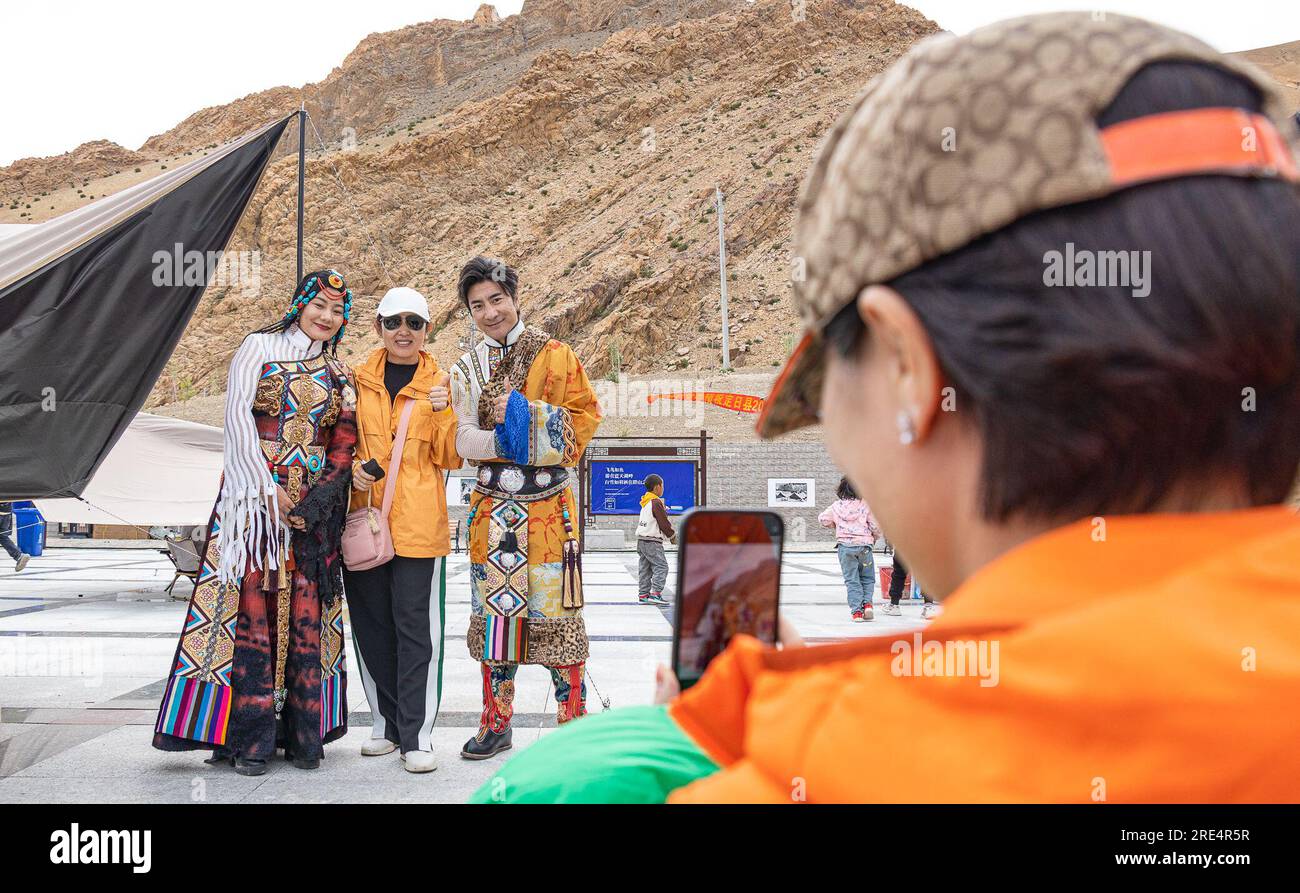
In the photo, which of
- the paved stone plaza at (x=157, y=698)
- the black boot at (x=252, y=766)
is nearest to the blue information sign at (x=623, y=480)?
the paved stone plaza at (x=157, y=698)

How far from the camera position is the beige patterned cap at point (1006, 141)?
18.0 inches

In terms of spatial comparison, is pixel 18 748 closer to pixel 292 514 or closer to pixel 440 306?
pixel 292 514

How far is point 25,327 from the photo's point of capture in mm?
2535

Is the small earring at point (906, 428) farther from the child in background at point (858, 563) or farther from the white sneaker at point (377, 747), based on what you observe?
the child in background at point (858, 563)

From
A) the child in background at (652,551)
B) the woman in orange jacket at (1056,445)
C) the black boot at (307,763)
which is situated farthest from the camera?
the child in background at (652,551)

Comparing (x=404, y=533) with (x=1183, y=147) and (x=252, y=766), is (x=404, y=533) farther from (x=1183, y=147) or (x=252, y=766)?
(x=1183, y=147)

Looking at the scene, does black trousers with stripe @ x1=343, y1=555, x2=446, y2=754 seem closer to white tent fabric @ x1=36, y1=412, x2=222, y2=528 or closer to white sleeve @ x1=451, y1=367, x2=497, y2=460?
white sleeve @ x1=451, y1=367, x2=497, y2=460

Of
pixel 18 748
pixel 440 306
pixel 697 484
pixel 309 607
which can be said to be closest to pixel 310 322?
pixel 309 607

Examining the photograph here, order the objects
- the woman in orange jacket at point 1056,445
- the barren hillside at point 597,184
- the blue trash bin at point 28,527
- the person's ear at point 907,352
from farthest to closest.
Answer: the barren hillside at point 597,184
the blue trash bin at point 28,527
the person's ear at point 907,352
the woman in orange jacket at point 1056,445

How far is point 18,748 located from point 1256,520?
441 cm

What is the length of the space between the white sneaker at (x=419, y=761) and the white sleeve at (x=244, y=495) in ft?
2.94

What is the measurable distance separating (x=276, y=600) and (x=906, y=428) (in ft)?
11.3

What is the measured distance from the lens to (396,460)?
3.69 m

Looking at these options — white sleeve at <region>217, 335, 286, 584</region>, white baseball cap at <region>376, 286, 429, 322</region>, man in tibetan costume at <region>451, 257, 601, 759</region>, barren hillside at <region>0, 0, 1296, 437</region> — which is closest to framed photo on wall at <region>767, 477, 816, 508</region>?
barren hillside at <region>0, 0, 1296, 437</region>
